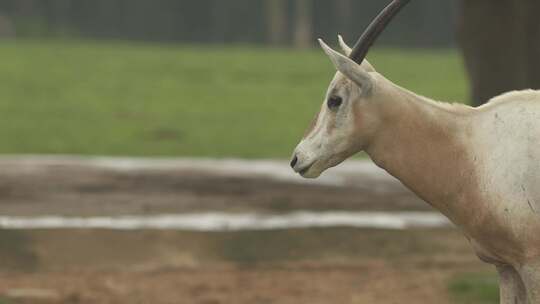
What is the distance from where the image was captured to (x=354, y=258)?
33.5 ft

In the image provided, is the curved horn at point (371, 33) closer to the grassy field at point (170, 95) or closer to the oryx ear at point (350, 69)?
the oryx ear at point (350, 69)

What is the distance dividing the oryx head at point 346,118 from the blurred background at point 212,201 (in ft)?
11.9

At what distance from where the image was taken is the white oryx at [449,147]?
511 centimetres

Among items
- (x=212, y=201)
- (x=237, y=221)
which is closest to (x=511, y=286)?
(x=237, y=221)

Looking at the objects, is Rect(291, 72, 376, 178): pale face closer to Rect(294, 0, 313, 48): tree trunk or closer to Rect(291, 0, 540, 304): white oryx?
Rect(291, 0, 540, 304): white oryx

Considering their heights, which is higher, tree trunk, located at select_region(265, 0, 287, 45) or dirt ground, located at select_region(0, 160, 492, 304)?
dirt ground, located at select_region(0, 160, 492, 304)

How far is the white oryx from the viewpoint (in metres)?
5.11

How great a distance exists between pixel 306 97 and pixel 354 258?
13346mm

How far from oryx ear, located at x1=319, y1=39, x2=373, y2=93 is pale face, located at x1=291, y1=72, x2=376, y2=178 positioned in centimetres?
6

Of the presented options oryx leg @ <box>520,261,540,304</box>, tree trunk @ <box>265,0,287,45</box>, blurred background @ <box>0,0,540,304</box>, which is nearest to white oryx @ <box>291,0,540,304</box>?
oryx leg @ <box>520,261,540,304</box>

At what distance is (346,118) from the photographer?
520 cm

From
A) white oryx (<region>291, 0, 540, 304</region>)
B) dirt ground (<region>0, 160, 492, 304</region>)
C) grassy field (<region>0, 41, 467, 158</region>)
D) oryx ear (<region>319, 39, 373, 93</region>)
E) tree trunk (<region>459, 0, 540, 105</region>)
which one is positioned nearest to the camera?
oryx ear (<region>319, 39, 373, 93</region>)

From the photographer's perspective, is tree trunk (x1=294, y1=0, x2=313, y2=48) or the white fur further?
tree trunk (x1=294, y1=0, x2=313, y2=48)

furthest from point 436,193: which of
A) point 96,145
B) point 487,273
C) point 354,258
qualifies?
point 96,145
